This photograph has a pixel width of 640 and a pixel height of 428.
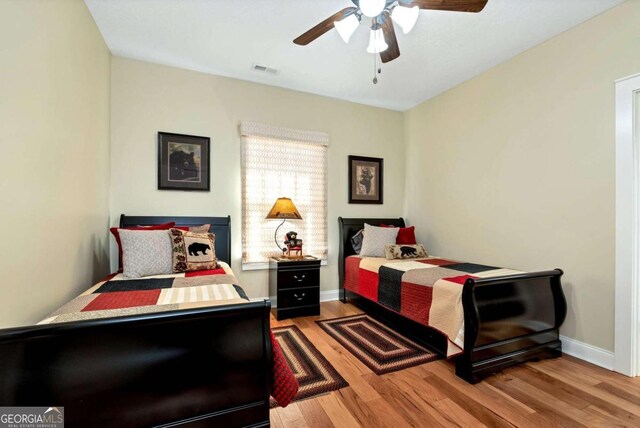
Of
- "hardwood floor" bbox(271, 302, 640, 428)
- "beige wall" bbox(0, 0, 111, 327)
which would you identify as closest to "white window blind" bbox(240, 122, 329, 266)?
"beige wall" bbox(0, 0, 111, 327)

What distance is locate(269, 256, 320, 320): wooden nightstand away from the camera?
313 centimetres

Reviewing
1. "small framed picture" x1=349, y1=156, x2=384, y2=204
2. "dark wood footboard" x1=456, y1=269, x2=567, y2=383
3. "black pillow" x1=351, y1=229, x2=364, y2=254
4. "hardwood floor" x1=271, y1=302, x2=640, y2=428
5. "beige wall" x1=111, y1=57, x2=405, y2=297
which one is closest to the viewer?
"hardwood floor" x1=271, y1=302, x2=640, y2=428

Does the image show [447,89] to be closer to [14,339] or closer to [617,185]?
[617,185]

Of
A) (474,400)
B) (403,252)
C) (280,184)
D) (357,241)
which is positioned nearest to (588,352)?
(474,400)

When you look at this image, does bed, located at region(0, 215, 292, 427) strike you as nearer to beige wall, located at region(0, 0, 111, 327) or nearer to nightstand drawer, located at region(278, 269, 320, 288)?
beige wall, located at region(0, 0, 111, 327)

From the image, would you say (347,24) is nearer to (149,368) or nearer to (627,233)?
(149,368)

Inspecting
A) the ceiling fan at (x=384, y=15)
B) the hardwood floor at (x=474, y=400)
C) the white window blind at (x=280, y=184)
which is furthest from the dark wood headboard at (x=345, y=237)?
the ceiling fan at (x=384, y=15)

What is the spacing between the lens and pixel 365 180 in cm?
404

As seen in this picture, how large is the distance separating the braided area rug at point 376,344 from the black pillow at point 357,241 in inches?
37.1

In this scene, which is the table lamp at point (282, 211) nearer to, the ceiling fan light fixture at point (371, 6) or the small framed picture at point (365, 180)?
the small framed picture at point (365, 180)

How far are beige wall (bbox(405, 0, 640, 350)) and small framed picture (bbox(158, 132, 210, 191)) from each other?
2.97 metres

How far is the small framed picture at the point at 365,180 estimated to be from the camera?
3.96 metres

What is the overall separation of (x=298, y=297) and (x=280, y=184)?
1.39 m

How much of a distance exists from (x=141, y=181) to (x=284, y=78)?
1958mm
